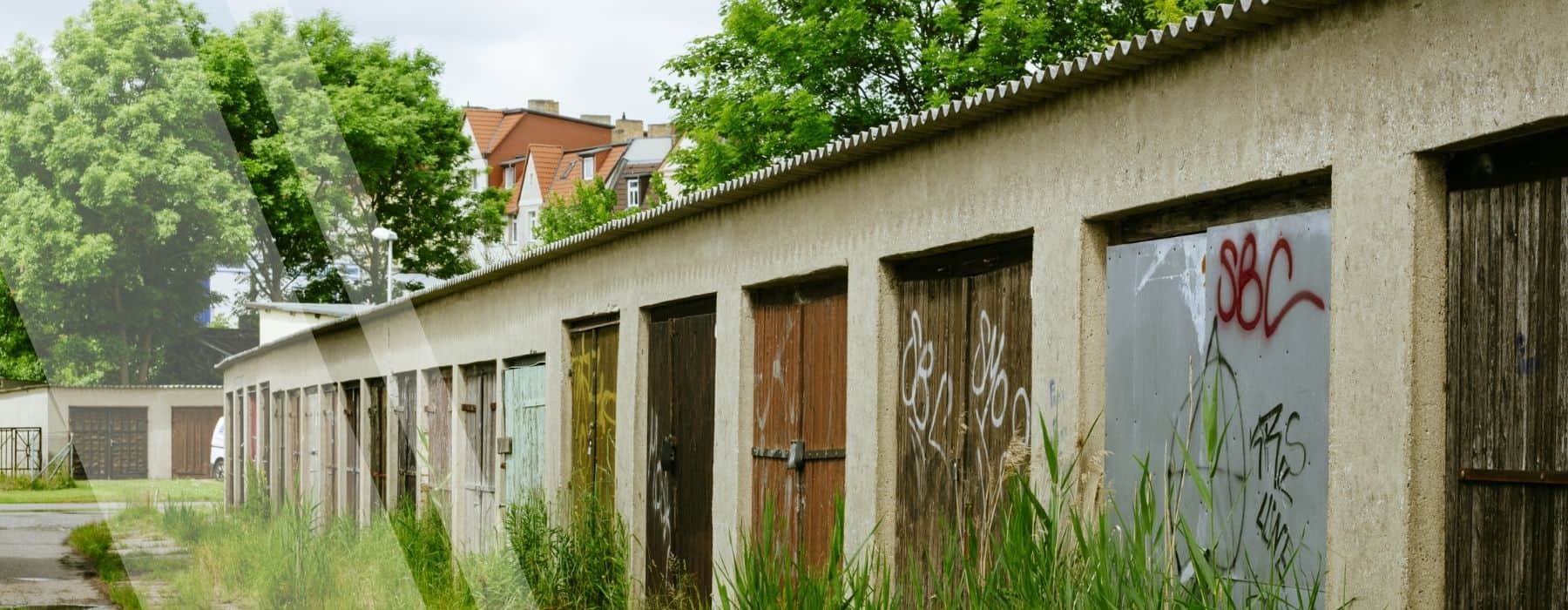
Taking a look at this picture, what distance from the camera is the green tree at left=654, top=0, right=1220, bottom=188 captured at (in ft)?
93.0

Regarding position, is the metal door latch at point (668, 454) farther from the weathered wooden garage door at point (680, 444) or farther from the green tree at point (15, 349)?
the green tree at point (15, 349)

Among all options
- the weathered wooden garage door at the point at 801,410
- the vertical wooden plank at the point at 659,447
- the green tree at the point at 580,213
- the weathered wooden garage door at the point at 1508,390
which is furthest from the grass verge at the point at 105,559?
the green tree at the point at 580,213

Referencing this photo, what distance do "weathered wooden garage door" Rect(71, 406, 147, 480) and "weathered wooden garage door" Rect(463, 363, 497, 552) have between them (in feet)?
91.9

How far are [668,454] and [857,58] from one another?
64.6ft

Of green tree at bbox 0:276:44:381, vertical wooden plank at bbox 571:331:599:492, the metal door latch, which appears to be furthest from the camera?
green tree at bbox 0:276:44:381

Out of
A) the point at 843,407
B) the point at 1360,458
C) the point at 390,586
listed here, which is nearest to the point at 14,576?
the point at 390,586

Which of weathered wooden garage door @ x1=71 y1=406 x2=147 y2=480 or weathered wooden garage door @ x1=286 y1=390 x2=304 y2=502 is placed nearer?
weathered wooden garage door @ x1=286 y1=390 x2=304 y2=502

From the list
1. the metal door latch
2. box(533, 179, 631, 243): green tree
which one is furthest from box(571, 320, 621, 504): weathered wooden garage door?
box(533, 179, 631, 243): green tree

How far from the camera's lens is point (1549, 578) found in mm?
4488

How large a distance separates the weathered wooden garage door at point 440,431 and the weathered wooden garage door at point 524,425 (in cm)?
169

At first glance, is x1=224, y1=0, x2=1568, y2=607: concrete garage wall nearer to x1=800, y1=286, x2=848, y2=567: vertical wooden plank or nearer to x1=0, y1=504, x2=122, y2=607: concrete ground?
x1=800, y1=286, x2=848, y2=567: vertical wooden plank

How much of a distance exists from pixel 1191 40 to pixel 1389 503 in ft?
5.30

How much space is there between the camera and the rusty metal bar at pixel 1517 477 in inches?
176

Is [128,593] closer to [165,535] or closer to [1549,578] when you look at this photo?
[165,535]
